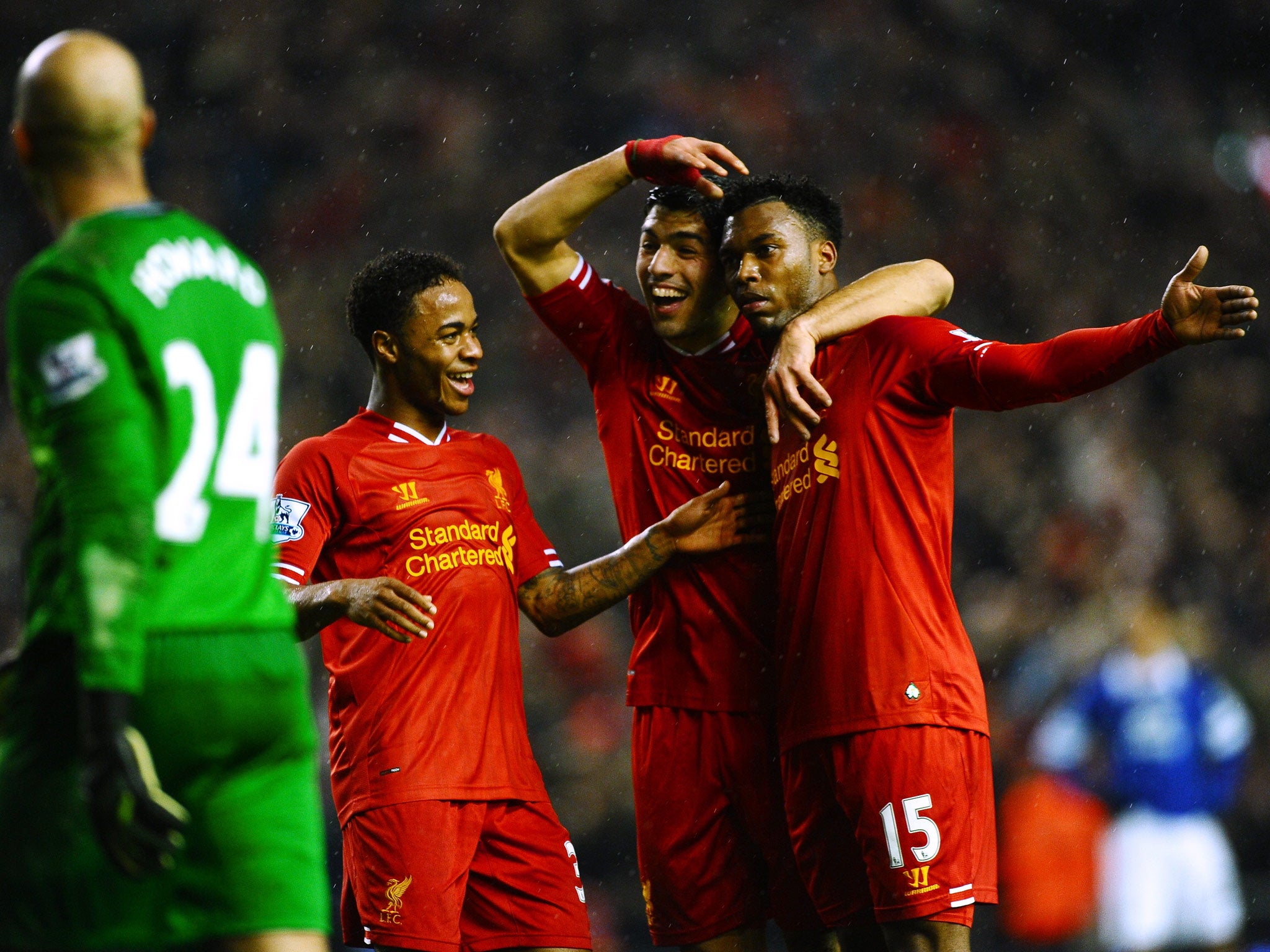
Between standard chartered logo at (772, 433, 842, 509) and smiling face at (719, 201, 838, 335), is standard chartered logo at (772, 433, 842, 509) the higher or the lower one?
the lower one

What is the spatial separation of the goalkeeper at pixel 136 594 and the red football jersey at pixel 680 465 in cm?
158

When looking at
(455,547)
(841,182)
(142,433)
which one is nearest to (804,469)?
(455,547)

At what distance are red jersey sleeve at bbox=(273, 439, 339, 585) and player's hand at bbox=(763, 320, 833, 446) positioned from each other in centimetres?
115

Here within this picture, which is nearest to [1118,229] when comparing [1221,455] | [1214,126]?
[1214,126]

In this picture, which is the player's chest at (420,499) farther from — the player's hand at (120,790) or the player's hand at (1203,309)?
the player's hand at (1203,309)

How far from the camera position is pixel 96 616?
6.53 ft

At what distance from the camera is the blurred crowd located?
9070 millimetres

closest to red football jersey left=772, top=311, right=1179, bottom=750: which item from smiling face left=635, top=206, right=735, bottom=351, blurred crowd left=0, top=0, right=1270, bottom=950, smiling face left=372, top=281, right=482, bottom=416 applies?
smiling face left=635, top=206, right=735, bottom=351

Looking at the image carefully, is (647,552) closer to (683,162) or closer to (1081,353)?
(683,162)

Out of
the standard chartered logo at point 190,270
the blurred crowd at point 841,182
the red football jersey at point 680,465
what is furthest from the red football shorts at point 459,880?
the blurred crowd at point 841,182

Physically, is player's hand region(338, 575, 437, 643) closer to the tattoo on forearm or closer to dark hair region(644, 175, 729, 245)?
the tattoo on forearm

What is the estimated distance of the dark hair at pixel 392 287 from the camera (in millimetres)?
3896

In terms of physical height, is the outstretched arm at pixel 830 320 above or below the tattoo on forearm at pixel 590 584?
above

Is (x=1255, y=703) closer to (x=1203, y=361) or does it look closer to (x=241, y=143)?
(x=1203, y=361)
